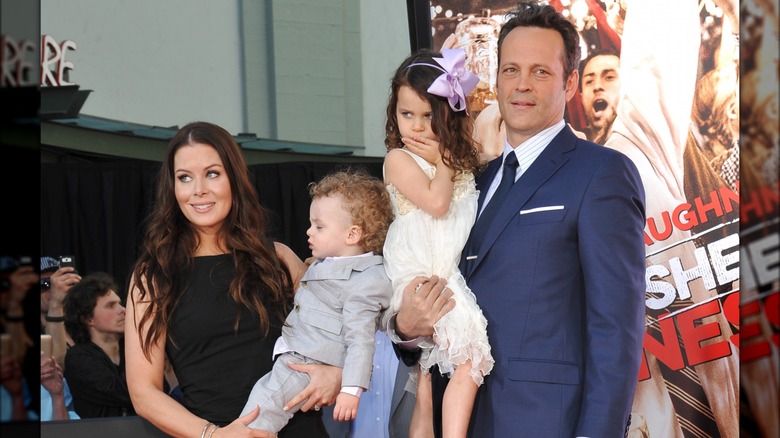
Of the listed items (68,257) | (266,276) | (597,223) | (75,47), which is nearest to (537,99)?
(597,223)

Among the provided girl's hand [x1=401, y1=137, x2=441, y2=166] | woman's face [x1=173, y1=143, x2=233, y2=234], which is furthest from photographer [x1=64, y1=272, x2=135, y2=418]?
girl's hand [x1=401, y1=137, x2=441, y2=166]

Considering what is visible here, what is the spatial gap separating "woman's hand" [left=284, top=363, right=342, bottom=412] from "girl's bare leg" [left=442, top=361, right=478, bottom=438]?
1.20 ft

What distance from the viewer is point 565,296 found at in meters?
2.37

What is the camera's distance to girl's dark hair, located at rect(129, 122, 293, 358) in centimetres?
274

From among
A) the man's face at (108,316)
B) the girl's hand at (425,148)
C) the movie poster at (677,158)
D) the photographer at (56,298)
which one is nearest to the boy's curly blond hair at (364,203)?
the girl's hand at (425,148)

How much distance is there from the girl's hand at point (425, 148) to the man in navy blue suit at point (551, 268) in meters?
0.26

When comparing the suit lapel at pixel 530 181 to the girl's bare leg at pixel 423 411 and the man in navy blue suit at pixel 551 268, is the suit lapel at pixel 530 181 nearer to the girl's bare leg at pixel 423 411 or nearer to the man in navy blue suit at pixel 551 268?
the man in navy blue suit at pixel 551 268

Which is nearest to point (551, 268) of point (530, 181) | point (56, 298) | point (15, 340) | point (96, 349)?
point (530, 181)

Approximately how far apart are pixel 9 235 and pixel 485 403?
1.81 meters

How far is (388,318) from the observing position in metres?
2.79

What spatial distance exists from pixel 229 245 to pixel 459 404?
847 millimetres

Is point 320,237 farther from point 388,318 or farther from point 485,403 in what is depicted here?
point 485,403

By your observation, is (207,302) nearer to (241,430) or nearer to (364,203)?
(241,430)

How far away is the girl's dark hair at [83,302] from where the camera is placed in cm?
517
